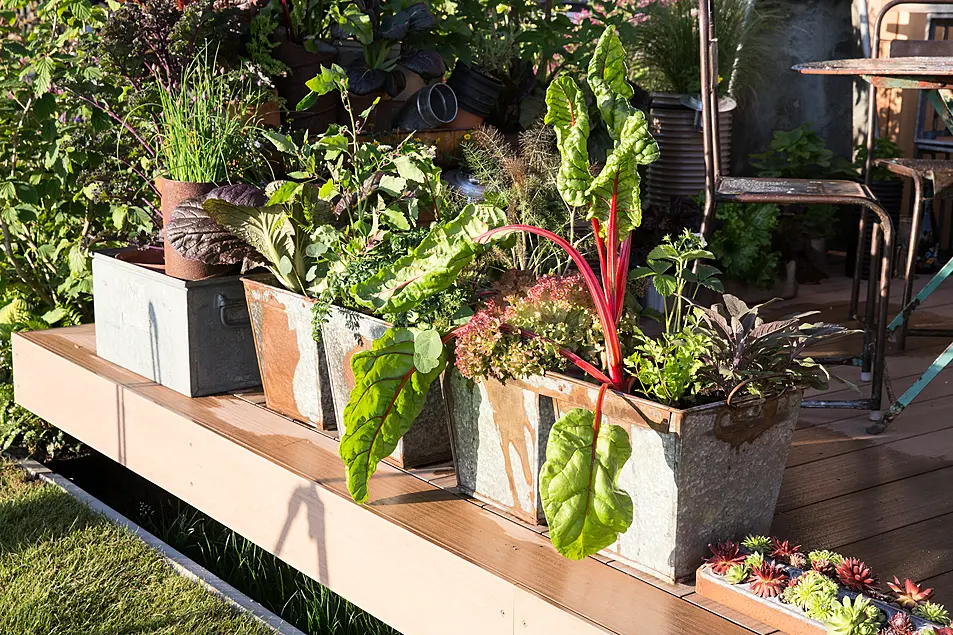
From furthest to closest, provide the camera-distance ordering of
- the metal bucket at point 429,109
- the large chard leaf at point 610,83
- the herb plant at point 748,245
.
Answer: the herb plant at point 748,245 → the metal bucket at point 429,109 → the large chard leaf at point 610,83

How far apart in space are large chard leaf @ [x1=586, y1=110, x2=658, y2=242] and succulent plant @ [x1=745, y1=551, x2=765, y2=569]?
52 cm

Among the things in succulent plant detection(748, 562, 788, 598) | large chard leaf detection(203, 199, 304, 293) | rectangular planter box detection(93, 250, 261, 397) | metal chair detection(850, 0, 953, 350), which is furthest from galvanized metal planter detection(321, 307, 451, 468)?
metal chair detection(850, 0, 953, 350)

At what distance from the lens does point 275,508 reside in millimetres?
2123

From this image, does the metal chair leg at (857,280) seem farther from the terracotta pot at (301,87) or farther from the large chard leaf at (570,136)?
the large chard leaf at (570,136)

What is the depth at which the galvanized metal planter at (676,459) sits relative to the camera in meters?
1.54

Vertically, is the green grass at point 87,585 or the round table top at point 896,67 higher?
the round table top at point 896,67

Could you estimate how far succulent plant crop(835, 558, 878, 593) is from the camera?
4.88ft

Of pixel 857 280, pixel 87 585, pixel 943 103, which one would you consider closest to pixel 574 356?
pixel 87 585

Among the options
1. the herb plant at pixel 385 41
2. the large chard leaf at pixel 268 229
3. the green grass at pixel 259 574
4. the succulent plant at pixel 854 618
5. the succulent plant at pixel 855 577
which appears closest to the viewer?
the succulent plant at pixel 854 618

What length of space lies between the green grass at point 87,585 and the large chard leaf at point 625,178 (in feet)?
4.33

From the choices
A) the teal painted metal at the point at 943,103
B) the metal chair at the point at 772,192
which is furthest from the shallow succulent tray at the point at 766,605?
the teal painted metal at the point at 943,103

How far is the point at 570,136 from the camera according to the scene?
5.21 feet

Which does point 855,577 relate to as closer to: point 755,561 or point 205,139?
point 755,561

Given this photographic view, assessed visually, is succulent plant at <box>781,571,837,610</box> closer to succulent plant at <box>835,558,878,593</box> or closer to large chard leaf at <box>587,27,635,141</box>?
succulent plant at <box>835,558,878,593</box>
